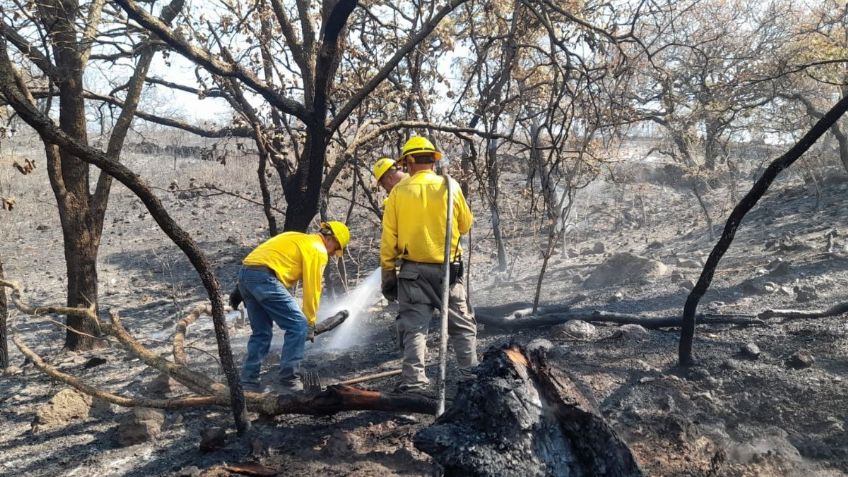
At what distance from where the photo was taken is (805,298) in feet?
19.2

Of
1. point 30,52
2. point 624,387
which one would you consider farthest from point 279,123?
point 624,387

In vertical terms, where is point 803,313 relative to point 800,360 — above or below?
above

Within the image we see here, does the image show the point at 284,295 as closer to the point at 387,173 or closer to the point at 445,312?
the point at 387,173

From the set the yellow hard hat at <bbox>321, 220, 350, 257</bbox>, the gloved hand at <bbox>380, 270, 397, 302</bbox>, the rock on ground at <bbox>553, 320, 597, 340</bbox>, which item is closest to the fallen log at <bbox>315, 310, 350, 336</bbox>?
the yellow hard hat at <bbox>321, 220, 350, 257</bbox>

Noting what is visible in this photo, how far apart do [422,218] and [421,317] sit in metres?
0.73

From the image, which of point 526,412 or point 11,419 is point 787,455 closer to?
point 526,412

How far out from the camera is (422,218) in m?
4.18

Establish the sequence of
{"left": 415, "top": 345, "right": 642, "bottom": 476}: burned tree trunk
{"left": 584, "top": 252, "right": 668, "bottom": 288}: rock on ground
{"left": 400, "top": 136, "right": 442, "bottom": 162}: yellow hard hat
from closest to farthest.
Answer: {"left": 415, "top": 345, "right": 642, "bottom": 476}: burned tree trunk → {"left": 400, "top": 136, "right": 442, "bottom": 162}: yellow hard hat → {"left": 584, "top": 252, "right": 668, "bottom": 288}: rock on ground

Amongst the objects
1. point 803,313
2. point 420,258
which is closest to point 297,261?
point 420,258

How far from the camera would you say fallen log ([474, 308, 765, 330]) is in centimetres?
509

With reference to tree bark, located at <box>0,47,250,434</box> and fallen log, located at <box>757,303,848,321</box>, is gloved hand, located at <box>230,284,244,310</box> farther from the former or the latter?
fallen log, located at <box>757,303,848,321</box>

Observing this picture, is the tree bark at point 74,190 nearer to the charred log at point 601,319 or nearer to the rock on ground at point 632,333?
the charred log at point 601,319

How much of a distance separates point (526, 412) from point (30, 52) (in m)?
6.05

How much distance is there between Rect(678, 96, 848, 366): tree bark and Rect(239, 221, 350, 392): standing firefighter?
9.11 ft
